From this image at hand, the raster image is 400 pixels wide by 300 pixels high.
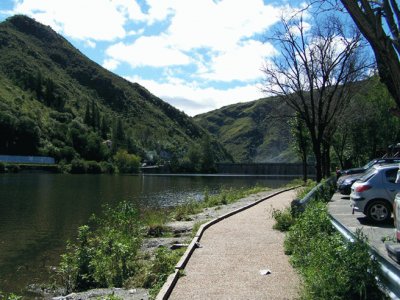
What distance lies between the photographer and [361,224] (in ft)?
47.8

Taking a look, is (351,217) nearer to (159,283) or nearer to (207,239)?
(207,239)

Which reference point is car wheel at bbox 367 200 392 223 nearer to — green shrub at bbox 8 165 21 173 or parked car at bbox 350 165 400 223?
parked car at bbox 350 165 400 223

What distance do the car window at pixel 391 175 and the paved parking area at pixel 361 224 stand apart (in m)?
1.30

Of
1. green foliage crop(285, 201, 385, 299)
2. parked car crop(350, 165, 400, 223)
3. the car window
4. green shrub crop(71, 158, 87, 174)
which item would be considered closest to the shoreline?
green foliage crop(285, 201, 385, 299)

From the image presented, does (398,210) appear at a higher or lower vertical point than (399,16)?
lower

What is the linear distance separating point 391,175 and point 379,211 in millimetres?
1279

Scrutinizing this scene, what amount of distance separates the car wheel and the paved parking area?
221 millimetres

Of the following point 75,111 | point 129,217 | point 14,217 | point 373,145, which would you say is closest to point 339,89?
point 373,145

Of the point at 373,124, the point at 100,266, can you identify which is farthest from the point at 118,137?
the point at 100,266

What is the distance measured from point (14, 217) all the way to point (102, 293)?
66.6 feet

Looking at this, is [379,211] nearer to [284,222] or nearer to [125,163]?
[284,222]

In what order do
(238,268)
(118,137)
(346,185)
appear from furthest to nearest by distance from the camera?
(118,137) → (346,185) → (238,268)

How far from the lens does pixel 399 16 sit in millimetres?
6492

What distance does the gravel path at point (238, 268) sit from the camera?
8.90m
